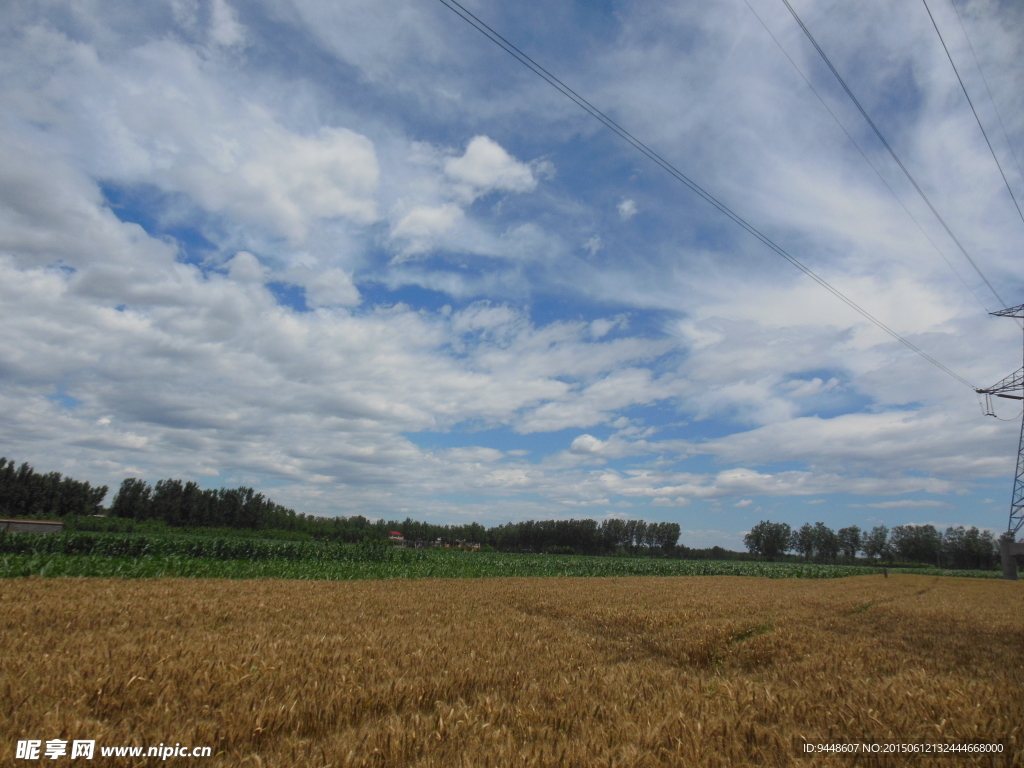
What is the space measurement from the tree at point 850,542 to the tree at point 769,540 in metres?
17.0

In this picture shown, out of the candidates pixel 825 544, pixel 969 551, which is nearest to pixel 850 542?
pixel 825 544

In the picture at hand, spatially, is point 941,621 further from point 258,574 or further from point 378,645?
point 258,574

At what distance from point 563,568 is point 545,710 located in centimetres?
4207

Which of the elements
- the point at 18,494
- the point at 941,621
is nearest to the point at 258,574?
the point at 941,621

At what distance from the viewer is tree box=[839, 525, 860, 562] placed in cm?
16925

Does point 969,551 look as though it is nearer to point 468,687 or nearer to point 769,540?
point 769,540

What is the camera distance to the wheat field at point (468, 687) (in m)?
3.72

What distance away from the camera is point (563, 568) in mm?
44094

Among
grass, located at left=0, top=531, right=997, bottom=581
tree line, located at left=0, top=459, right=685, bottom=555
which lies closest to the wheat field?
grass, located at left=0, top=531, right=997, bottom=581

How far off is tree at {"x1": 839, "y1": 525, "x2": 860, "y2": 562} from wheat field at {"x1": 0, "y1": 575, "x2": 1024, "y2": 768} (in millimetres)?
201780

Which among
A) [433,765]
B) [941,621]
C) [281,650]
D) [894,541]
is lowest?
[894,541]

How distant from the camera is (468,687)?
5547mm

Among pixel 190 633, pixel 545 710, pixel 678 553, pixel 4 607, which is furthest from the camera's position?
pixel 678 553

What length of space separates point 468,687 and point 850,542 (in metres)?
213
